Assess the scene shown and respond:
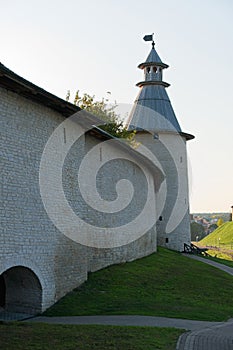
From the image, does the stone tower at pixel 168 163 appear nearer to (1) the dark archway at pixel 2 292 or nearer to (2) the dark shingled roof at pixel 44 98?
(2) the dark shingled roof at pixel 44 98

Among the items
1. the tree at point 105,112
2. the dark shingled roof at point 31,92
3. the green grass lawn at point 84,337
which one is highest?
the tree at point 105,112

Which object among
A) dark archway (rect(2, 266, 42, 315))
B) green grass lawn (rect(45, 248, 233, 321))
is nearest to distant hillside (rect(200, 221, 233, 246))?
green grass lawn (rect(45, 248, 233, 321))

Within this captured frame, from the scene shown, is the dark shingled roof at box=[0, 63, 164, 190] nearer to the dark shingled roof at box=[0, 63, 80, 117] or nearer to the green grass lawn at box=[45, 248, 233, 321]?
the dark shingled roof at box=[0, 63, 80, 117]

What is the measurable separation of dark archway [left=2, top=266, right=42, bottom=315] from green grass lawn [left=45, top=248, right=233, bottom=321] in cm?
52

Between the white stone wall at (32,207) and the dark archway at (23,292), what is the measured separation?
4 cm

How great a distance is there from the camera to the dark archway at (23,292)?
12320 millimetres

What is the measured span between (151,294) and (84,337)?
254 inches

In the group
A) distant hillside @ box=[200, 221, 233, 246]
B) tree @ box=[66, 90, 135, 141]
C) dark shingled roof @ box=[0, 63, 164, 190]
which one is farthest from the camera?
distant hillside @ box=[200, 221, 233, 246]

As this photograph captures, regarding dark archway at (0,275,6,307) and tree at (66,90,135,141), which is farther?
tree at (66,90,135,141)

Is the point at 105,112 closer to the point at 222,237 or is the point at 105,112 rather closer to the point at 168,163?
the point at 168,163

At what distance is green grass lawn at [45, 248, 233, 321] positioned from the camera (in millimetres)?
12438

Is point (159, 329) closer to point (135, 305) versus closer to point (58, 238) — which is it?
point (135, 305)

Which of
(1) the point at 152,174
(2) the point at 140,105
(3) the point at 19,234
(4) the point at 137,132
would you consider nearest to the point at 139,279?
(3) the point at 19,234

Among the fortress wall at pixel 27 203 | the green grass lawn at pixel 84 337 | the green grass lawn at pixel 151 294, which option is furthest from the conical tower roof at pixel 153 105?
the green grass lawn at pixel 84 337
